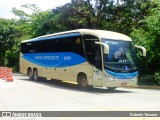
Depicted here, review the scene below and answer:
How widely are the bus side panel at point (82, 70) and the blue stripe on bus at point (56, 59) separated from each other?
25 cm

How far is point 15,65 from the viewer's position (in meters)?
49.2

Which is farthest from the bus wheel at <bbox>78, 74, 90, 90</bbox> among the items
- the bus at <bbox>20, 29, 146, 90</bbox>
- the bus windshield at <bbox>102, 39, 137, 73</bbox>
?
the bus windshield at <bbox>102, 39, 137, 73</bbox>

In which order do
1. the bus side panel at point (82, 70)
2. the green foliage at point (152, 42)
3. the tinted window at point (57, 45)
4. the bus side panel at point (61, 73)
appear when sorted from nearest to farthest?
the bus side panel at point (82, 70), the tinted window at point (57, 45), the bus side panel at point (61, 73), the green foliage at point (152, 42)

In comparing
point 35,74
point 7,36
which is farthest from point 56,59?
point 7,36

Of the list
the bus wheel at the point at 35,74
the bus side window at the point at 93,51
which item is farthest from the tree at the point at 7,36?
the bus side window at the point at 93,51

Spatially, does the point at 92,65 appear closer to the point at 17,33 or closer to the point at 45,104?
the point at 45,104

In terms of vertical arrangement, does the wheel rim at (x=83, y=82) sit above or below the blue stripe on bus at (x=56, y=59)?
below

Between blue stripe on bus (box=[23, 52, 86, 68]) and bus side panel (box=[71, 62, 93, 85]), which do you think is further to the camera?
blue stripe on bus (box=[23, 52, 86, 68])

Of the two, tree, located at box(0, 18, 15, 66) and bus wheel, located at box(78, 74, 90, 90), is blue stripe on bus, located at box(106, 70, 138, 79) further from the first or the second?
tree, located at box(0, 18, 15, 66)

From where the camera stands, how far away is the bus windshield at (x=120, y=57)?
17172mm

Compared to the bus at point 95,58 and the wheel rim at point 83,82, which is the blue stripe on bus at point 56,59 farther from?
the wheel rim at point 83,82

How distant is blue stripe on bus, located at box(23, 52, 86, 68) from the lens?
19.5m

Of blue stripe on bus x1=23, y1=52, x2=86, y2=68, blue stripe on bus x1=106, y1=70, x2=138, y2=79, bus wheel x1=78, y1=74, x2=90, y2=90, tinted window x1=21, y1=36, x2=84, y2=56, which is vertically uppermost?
tinted window x1=21, y1=36, x2=84, y2=56

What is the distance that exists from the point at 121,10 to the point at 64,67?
13546 mm
